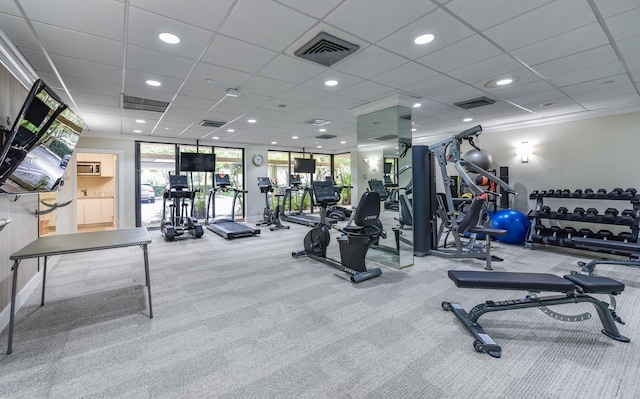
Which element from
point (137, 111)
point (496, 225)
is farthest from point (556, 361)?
point (137, 111)

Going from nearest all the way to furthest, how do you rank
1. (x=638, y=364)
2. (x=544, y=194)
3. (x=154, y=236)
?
(x=638, y=364)
(x=544, y=194)
(x=154, y=236)

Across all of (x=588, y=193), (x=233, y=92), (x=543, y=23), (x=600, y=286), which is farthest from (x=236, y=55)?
(x=588, y=193)

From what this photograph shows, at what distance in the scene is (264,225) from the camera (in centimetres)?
867

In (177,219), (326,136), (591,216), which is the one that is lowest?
(177,219)

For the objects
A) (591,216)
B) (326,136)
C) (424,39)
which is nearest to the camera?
(424,39)

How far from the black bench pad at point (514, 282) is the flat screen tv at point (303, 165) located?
7565mm

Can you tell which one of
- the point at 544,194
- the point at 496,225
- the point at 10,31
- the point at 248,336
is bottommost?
the point at 248,336

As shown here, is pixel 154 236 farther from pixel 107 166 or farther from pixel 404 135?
pixel 404 135

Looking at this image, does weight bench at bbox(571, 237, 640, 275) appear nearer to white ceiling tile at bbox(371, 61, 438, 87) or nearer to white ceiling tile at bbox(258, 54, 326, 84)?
white ceiling tile at bbox(371, 61, 438, 87)

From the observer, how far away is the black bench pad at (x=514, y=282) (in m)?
2.31

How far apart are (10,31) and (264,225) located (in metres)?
6.70

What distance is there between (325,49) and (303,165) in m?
6.85

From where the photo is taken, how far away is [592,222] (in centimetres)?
500

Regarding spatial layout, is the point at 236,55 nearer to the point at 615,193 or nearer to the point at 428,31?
the point at 428,31
